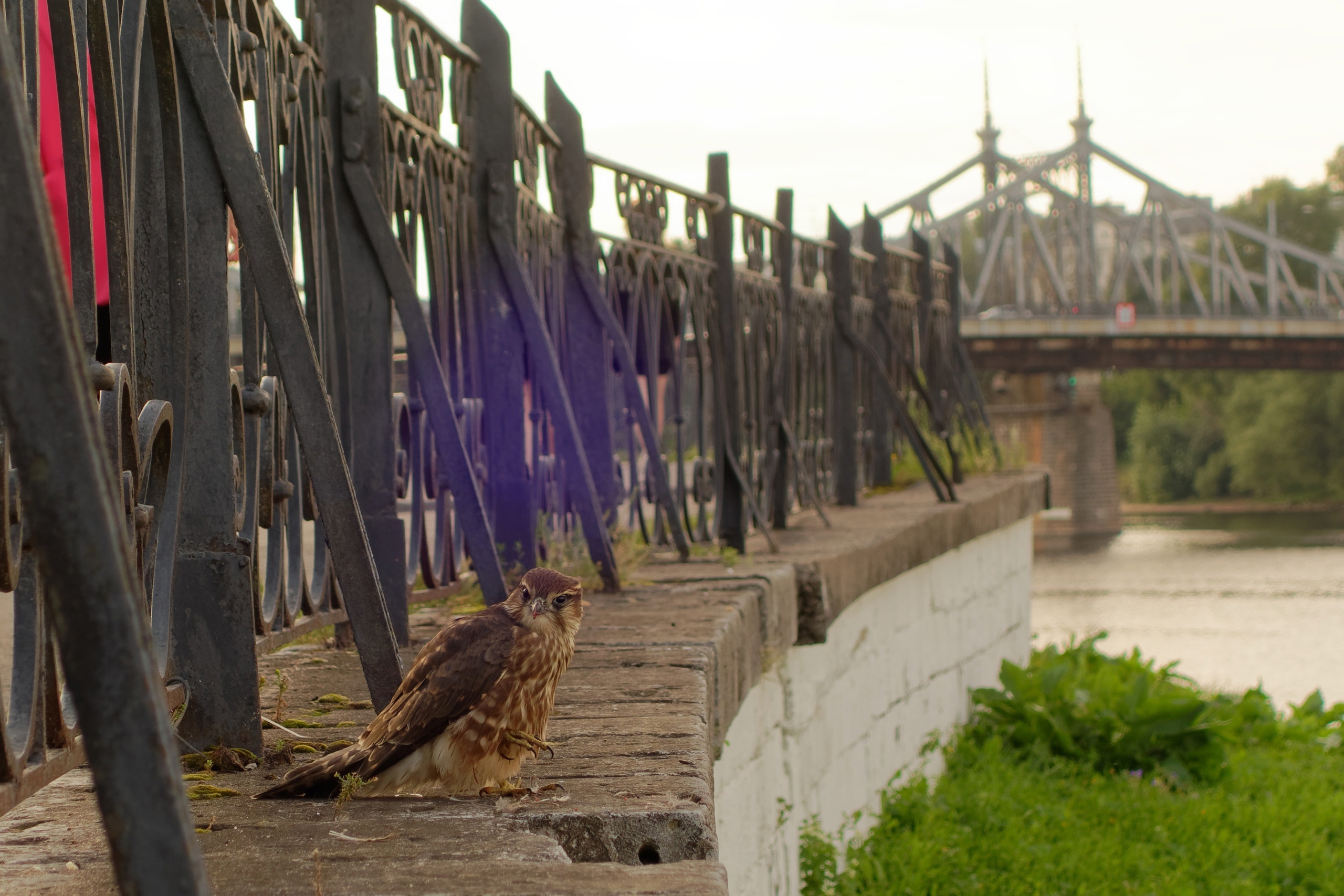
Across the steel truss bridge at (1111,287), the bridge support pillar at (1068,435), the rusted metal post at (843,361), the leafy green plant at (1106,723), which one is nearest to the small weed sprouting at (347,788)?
the leafy green plant at (1106,723)

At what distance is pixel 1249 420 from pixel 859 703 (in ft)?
163

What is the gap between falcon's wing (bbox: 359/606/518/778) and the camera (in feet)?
4.72

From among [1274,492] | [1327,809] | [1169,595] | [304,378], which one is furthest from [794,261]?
[1274,492]

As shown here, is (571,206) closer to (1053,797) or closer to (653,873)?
(653,873)

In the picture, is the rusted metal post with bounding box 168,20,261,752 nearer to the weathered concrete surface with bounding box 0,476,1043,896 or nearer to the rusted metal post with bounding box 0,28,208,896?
the weathered concrete surface with bounding box 0,476,1043,896

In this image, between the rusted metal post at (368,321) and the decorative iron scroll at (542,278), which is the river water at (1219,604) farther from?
the rusted metal post at (368,321)

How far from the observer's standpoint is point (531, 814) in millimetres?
1411

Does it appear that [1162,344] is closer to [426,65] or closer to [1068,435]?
[1068,435]

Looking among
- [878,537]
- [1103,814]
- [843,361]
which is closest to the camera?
[878,537]

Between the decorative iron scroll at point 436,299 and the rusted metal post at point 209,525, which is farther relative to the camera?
the decorative iron scroll at point 436,299

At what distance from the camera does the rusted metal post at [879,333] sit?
6.85 metres

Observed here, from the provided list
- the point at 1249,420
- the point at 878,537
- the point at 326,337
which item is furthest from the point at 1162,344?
the point at 326,337

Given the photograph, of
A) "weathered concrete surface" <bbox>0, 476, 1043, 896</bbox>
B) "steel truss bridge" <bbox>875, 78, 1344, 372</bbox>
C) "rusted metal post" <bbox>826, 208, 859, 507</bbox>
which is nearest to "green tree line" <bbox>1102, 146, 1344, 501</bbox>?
"steel truss bridge" <bbox>875, 78, 1344, 372</bbox>

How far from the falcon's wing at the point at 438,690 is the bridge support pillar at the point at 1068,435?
116 feet
